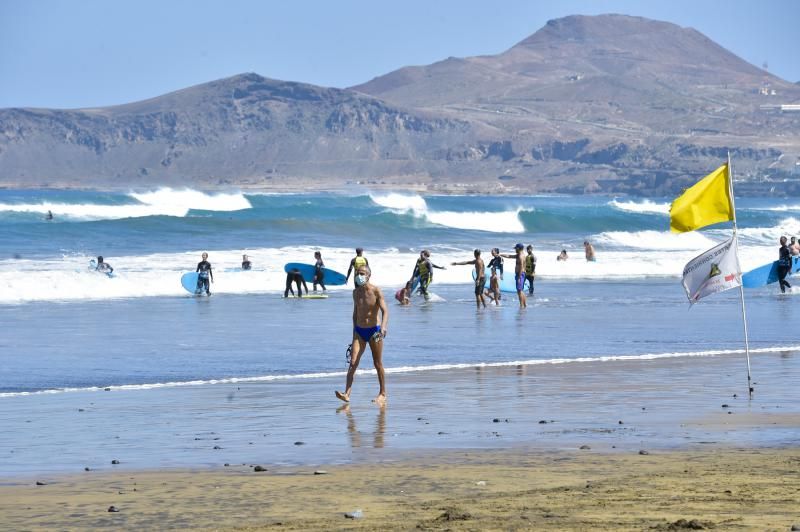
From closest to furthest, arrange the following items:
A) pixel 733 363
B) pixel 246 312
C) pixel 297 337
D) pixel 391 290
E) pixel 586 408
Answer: pixel 586 408 < pixel 733 363 < pixel 297 337 < pixel 246 312 < pixel 391 290

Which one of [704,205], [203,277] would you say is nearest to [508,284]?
[203,277]

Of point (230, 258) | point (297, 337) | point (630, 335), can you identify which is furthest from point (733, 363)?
point (230, 258)

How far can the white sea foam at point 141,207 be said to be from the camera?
9381 centimetres

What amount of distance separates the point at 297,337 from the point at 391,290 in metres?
14.6

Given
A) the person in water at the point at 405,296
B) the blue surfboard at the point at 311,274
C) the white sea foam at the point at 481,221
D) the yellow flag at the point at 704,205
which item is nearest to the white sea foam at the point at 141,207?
the white sea foam at the point at 481,221

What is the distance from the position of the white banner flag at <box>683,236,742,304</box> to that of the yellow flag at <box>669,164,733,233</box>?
50 cm

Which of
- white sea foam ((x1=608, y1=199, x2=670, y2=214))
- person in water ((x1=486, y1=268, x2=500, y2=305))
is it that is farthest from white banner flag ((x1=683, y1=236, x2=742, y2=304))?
white sea foam ((x1=608, y1=199, x2=670, y2=214))

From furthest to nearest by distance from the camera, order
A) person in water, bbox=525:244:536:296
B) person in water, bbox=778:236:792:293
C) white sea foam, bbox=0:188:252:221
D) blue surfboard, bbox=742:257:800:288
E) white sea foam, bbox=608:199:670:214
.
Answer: white sea foam, bbox=608:199:670:214 → white sea foam, bbox=0:188:252:221 → blue surfboard, bbox=742:257:800:288 → person in water, bbox=778:236:792:293 → person in water, bbox=525:244:536:296

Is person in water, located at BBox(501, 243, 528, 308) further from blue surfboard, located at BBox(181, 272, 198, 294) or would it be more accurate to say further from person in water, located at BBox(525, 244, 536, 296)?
blue surfboard, located at BBox(181, 272, 198, 294)

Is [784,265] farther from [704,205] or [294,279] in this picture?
[704,205]

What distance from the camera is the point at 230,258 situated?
46.9 metres

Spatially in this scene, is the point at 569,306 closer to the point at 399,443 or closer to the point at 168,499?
the point at 399,443

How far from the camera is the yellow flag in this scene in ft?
40.7

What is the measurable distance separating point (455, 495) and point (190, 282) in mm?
25510
